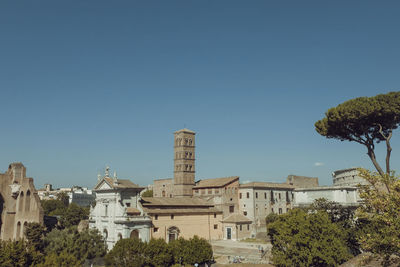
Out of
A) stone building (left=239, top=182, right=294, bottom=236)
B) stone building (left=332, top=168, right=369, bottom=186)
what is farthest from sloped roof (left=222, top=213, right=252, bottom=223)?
stone building (left=332, top=168, right=369, bottom=186)

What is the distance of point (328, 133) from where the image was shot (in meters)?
39.7

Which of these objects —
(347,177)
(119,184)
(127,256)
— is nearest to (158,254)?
(127,256)

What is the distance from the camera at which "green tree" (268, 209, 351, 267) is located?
3069 cm

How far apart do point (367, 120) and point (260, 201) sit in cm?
2949

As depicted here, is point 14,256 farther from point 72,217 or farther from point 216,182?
point 216,182

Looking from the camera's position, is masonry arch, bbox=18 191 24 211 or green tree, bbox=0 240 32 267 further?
masonry arch, bbox=18 191 24 211

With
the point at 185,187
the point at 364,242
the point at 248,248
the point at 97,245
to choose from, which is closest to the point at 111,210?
the point at 97,245

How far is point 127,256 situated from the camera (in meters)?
32.9

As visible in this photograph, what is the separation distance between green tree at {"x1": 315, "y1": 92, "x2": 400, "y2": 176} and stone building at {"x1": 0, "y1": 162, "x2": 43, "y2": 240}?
1634 inches

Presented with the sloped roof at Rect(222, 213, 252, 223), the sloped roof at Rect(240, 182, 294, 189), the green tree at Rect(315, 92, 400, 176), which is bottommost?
the sloped roof at Rect(222, 213, 252, 223)

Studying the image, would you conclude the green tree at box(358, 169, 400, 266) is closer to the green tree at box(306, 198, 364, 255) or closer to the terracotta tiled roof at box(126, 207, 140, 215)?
the green tree at box(306, 198, 364, 255)

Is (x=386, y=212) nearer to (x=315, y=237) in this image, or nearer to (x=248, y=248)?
(x=315, y=237)

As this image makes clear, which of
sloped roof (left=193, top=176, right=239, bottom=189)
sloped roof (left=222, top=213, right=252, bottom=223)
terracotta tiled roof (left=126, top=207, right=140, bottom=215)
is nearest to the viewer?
terracotta tiled roof (left=126, top=207, right=140, bottom=215)

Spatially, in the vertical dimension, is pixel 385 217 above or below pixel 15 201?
below
